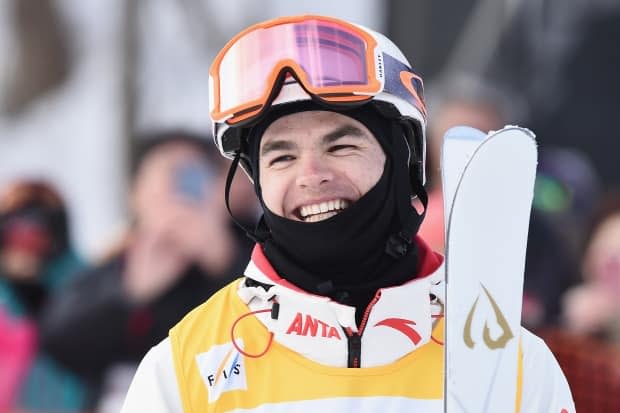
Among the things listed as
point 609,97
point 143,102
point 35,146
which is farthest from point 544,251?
point 35,146

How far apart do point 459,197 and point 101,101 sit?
4725 millimetres

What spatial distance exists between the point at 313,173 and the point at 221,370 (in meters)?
0.49

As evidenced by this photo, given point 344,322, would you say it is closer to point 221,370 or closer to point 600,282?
point 221,370

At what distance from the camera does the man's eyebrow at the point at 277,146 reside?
2879 mm

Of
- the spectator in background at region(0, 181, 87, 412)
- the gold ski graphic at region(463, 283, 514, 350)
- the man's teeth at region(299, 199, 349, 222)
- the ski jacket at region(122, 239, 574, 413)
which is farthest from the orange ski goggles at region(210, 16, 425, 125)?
the spectator in background at region(0, 181, 87, 412)

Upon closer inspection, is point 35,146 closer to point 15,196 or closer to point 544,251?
point 15,196

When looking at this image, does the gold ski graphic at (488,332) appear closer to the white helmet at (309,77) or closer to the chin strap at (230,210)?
the white helmet at (309,77)

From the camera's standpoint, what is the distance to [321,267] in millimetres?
2875

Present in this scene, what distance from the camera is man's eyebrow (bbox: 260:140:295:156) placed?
9.44 ft

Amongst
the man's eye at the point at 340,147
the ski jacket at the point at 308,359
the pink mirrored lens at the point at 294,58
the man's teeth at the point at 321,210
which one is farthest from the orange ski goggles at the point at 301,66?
the ski jacket at the point at 308,359

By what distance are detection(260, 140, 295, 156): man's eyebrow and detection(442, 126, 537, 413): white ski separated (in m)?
0.38

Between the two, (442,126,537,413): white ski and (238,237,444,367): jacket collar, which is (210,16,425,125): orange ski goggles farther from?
(238,237,444,367): jacket collar

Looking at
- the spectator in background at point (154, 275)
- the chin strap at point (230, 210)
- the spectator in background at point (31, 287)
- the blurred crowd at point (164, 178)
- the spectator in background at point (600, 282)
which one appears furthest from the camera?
the spectator in background at point (31, 287)

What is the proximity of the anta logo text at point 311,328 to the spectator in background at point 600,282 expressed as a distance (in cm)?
305
